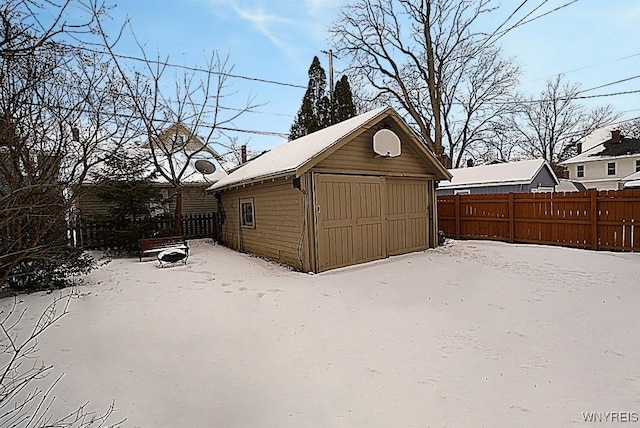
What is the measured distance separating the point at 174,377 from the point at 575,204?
11.1 meters

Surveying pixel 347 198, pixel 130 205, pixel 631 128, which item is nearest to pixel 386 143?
pixel 347 198

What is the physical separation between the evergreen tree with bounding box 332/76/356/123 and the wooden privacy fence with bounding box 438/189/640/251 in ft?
25.7

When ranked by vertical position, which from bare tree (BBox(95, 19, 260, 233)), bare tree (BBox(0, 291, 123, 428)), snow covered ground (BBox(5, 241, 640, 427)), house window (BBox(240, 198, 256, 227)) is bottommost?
snow covered ground (BBox(5, 241, 640, 427))

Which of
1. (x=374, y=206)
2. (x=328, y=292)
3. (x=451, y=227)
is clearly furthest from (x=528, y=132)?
(x=328, y=292)

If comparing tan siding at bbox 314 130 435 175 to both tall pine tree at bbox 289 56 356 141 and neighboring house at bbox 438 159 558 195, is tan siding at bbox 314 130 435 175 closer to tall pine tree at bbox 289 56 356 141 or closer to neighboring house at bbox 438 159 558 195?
tall pine tree at bbox 289 56 356 141

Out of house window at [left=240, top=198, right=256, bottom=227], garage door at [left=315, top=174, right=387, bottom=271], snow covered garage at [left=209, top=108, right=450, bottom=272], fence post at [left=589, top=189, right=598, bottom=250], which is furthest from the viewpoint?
house window at [left=240, top=198, right=256, bottom=227]

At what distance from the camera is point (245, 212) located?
10773mm

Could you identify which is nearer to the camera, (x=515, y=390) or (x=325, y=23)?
(x=515, y=390)

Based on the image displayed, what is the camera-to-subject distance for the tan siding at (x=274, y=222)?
8.05 metres

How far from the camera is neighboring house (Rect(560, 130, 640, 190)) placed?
26.4 m

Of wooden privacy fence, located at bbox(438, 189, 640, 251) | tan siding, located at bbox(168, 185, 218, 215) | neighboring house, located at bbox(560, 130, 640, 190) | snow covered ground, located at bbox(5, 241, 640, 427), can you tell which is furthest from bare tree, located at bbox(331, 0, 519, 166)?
snow covered ground, located at bbox(5, 241, 640, 427)

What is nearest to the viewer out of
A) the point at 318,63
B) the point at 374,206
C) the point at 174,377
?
the point at 174,377

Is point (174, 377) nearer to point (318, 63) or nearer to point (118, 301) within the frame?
point (118, 301)

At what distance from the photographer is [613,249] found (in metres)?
9.55
